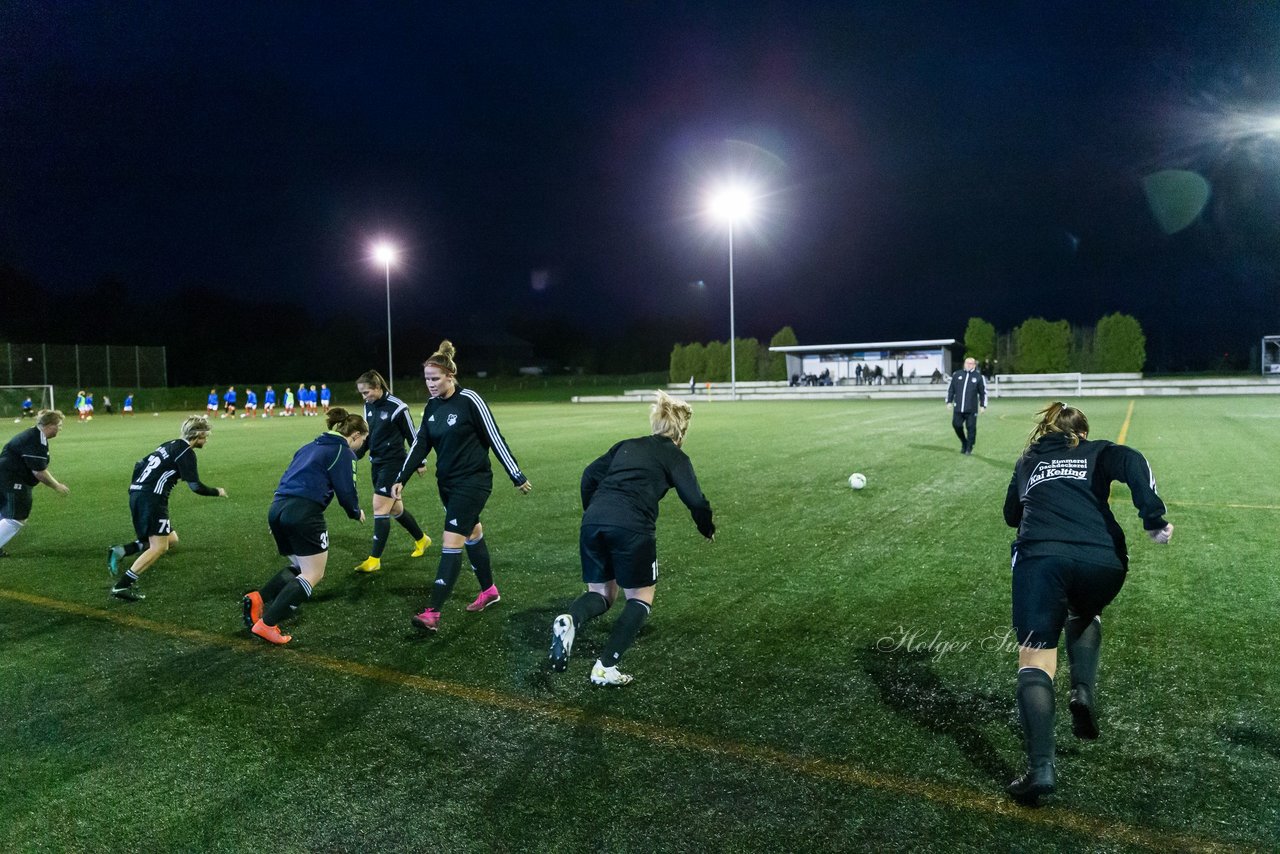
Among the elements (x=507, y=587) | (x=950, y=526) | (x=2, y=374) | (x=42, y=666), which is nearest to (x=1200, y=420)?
(x=950, y=526)

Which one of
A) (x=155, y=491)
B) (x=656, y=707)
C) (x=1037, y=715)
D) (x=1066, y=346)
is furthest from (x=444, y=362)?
(x=1066, y=346)

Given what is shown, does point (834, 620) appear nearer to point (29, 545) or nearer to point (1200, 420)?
point (29, 545)

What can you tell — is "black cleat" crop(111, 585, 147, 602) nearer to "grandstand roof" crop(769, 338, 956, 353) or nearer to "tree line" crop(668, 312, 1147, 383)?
"grandstand roof" crop(769, 338, 956, 353)

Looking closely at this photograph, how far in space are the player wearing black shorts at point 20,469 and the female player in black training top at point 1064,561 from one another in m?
8.75

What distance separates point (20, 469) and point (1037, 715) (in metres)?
9.36

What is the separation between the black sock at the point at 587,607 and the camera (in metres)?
4.37

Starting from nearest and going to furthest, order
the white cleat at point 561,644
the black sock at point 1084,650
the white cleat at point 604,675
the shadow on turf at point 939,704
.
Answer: the shadow on turf at point 939,704 → the black sock at point 1084,650 → the white cleat at point 561,644 → the white cleat at point 604,675

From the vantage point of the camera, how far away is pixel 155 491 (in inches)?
263

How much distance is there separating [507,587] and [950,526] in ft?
16.4

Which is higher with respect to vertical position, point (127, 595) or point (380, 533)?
point (380, 533)

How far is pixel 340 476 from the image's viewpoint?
576cm

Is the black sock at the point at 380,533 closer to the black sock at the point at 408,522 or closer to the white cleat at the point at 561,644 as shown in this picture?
the black sock at the point at 408,522

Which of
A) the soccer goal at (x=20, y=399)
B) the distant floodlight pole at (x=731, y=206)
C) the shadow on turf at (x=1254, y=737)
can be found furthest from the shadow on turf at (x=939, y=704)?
the soccer goal at (x=20, y=399)

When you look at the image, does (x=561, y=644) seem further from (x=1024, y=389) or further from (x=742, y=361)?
(x=742, y=361)
